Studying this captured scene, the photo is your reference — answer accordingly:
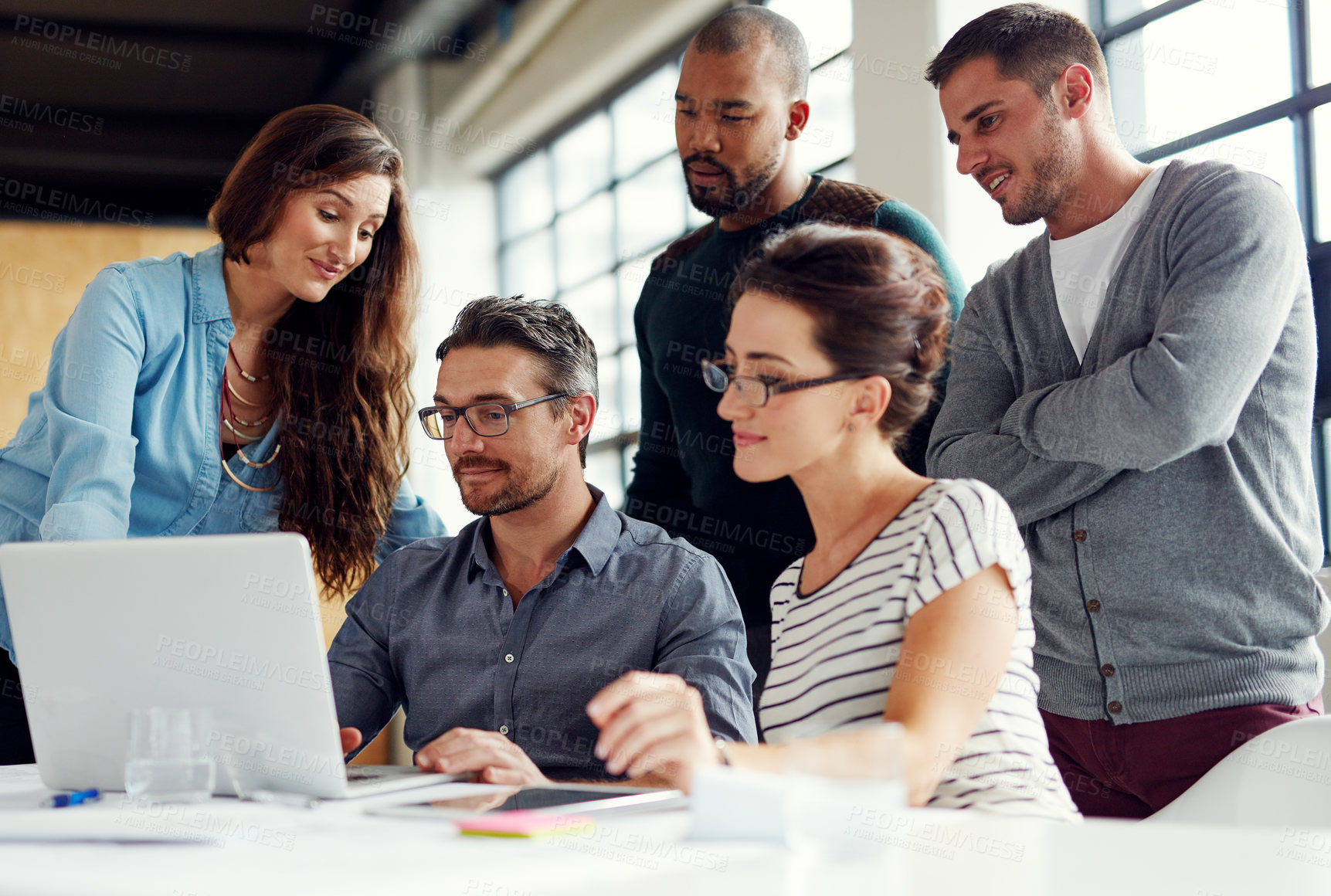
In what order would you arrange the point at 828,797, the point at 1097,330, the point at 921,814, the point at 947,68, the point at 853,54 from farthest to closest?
1. the point at 853,54
2. the point at 947,68
3. the point at 1097,330
4. the point at 921,814
5. the point at 828,797

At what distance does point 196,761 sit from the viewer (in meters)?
1.14

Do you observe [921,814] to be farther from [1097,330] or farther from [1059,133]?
[1059,133]

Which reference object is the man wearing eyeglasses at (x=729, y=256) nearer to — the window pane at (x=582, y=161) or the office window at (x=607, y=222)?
the office window at (x=607, y=222)

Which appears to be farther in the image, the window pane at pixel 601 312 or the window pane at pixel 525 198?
the window pane at pixel 525 198

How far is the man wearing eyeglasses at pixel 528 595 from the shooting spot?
1.81 meters

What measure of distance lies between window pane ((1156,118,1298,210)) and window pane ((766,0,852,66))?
129cm

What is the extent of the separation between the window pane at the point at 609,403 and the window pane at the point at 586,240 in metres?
0.44

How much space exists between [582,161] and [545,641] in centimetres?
393

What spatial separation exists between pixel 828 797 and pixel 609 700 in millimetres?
270

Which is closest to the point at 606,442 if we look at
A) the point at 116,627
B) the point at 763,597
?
the point at 763,597

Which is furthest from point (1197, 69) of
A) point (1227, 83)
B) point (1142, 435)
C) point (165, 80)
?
point (165, 80)

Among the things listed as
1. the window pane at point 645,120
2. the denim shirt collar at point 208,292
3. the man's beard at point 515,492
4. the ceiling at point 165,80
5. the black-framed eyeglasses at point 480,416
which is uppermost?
the ceiling at point 165,80

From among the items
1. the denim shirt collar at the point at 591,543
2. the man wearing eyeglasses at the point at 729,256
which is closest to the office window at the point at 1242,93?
the man wearing eyeglasses at the point at 729,256

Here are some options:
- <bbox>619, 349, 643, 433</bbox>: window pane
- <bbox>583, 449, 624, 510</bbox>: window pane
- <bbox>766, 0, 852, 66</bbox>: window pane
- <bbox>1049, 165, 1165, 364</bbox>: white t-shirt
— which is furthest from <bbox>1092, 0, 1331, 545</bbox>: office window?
<bbox>583, 449, 624, 510</bbox>: window pane
